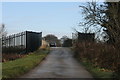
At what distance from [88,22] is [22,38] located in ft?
33.7

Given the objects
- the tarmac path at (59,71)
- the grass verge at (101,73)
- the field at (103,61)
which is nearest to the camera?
the field at (103,61)

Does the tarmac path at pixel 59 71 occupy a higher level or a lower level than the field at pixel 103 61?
lower

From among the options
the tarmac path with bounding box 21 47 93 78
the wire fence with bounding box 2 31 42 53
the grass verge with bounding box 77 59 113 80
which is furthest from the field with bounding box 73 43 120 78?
the wire fence with bounding box 2 31 42 53

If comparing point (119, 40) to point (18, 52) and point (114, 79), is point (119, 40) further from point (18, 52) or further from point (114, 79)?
point (18, 52)

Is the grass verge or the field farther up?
the field

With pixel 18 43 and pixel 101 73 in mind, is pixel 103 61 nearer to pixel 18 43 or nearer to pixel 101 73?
pixel 101 73

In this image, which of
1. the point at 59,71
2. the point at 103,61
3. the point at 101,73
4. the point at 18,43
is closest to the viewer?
the point at 101,73

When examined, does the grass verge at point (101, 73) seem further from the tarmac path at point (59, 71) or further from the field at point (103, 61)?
the tarmac path at point (59, 71)

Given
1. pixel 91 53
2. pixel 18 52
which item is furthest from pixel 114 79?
pixel 18 52

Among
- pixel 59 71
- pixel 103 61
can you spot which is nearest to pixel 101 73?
pixel 103 61

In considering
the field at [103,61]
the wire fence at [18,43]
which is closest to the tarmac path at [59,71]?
the field at [103,61]

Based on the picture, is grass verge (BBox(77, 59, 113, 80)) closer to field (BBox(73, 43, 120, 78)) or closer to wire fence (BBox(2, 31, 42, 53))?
field (BBox(73, 43, 120, 78))

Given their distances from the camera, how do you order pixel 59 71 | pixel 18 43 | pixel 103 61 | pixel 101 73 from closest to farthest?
pixel 101 73, pixel 59 71, pixel 103 61, pixel 18 43

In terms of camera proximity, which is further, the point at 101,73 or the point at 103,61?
the point at 103,61
